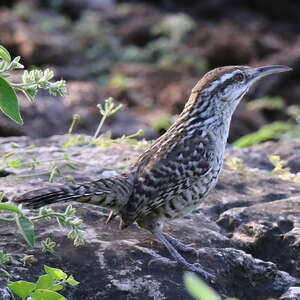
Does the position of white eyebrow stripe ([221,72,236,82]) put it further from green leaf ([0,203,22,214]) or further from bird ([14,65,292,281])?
green leaf ([0,203,22,214])

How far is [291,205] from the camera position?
17.5 ft

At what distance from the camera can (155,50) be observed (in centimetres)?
1459

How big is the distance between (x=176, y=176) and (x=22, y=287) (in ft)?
5.15

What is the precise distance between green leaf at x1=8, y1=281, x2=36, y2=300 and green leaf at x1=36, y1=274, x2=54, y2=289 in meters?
0.04

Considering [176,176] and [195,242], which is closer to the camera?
[176,176]

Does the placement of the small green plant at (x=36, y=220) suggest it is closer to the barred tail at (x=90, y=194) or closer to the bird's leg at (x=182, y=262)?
the barred tail at (x=90, y=194)

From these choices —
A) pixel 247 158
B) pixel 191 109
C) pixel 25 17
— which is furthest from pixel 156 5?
pixel 191 109

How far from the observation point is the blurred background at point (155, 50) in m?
11.3

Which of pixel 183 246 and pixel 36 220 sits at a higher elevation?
pixel 36 220

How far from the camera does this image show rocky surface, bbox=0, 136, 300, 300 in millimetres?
4094

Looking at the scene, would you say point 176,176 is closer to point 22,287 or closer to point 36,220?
point 36,220

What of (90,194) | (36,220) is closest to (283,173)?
(90,194)

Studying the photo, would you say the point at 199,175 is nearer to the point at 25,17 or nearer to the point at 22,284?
the point at 22,284

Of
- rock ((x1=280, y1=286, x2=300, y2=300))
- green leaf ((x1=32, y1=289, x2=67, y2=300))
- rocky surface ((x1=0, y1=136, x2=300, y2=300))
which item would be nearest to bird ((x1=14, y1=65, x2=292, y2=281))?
rocky surface ((x1=0, y1=136, x2=300, y2=300))
